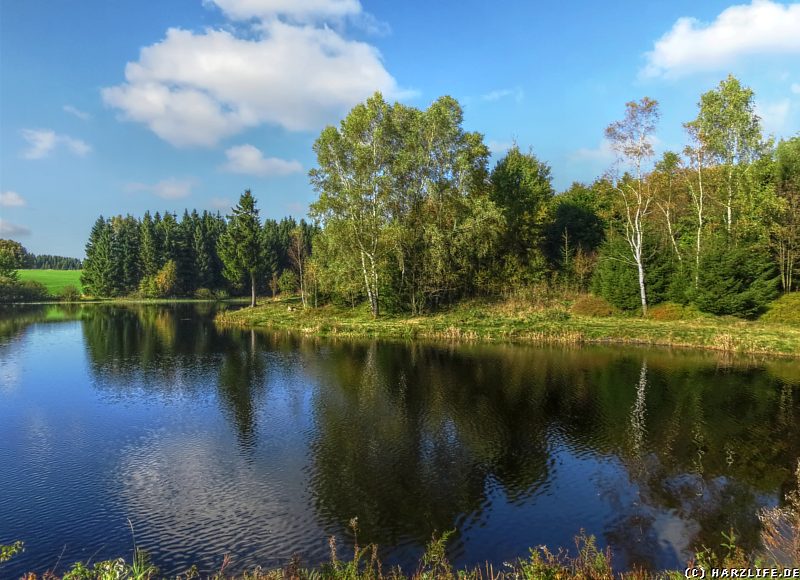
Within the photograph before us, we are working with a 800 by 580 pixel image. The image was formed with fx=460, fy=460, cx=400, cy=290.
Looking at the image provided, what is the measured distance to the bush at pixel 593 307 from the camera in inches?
2157

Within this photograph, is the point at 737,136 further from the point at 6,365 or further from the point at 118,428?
the point at 6,365

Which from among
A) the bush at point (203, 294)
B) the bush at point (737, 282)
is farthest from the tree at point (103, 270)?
the bush at point (737, 282)

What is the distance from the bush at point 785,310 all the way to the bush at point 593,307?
1425 centimetres

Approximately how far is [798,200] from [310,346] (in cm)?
5221

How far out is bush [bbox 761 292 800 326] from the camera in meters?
43.6

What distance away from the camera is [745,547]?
1288 centimetres

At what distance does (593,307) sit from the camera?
183 ft

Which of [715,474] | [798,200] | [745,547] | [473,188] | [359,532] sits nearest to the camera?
[745,547]

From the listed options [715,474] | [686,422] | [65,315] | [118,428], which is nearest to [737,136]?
[686,422]

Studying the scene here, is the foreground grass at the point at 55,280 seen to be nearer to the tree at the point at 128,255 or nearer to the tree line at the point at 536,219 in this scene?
the tree at the point at 128,255

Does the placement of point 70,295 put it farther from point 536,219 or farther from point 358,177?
point 536,219

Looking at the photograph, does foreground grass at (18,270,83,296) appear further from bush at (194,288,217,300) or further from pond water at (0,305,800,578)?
pond water at (0,305,800,578)

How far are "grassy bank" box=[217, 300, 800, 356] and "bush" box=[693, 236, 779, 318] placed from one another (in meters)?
1.60

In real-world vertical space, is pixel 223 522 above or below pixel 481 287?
below
